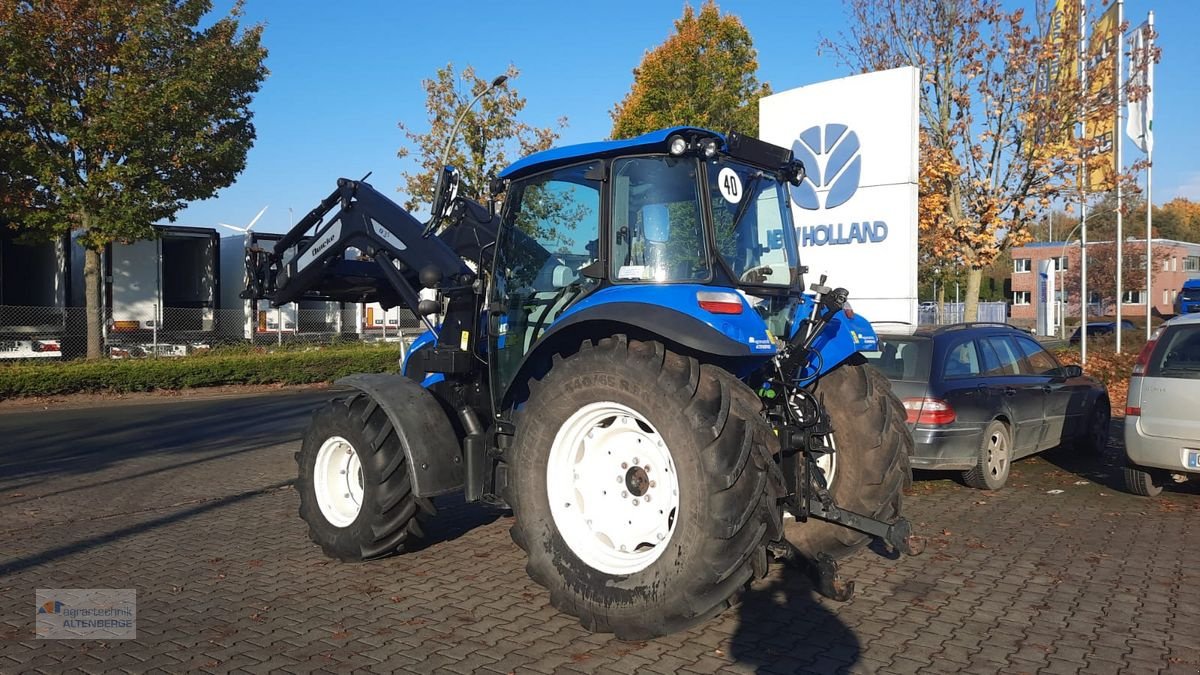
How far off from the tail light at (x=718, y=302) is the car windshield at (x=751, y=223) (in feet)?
1.45

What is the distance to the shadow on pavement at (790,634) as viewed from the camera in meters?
4.02

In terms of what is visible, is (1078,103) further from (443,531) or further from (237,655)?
(237,655)

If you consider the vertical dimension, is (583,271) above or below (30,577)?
above

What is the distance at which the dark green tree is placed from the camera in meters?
18.6

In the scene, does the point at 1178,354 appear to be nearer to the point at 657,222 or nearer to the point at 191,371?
the point at 657,222

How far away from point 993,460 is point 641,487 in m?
5.21

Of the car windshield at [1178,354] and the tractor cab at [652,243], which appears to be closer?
the tractor cab at [652,243]

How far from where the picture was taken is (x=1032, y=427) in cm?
877

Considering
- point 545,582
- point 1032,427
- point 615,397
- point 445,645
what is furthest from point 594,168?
point 1032,427

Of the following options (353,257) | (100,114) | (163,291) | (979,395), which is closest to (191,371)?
(163,291)

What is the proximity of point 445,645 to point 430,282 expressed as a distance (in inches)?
96.2

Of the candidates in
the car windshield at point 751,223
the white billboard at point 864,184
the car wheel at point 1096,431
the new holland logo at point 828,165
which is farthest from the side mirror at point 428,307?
the car wheel at point 1096,431

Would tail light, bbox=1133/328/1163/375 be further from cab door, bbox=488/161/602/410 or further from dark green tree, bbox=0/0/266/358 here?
dark green tree, bbox=0/0/266/358

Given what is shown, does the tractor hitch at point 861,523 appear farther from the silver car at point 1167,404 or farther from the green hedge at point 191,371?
the green hedge at point 191,371
